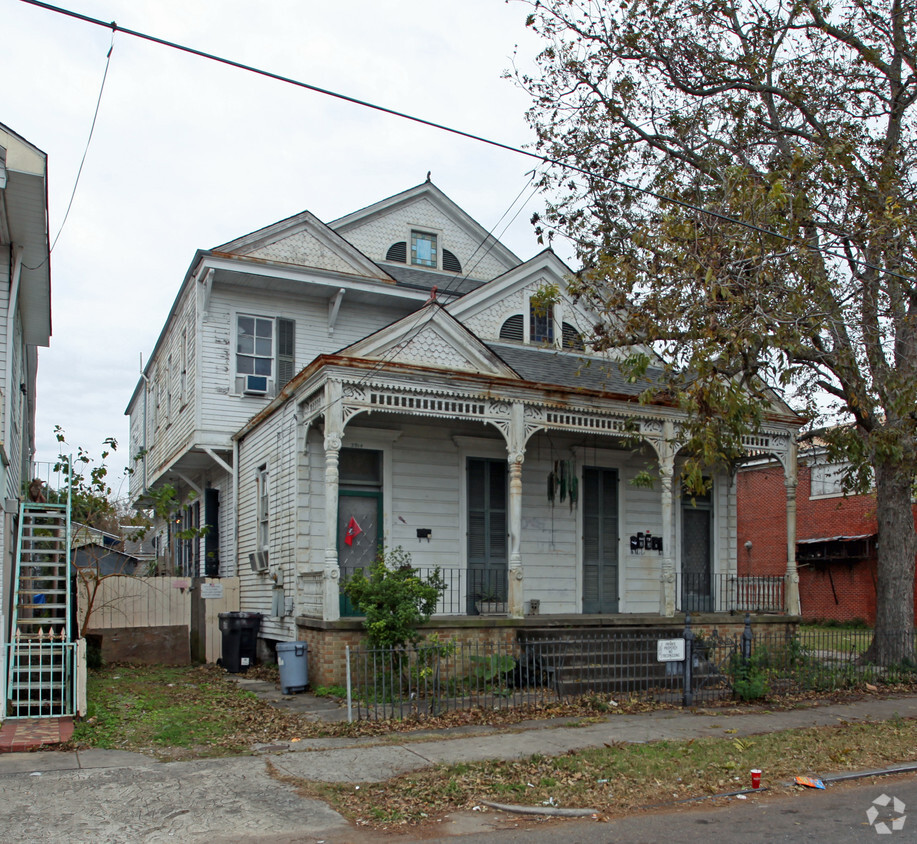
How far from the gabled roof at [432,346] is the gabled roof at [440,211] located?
6902 millimetres

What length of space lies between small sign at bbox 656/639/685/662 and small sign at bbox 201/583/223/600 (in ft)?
28.2

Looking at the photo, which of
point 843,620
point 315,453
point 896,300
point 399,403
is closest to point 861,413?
point 896,300

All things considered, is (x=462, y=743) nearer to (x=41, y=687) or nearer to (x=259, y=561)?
(x=41, y=687)

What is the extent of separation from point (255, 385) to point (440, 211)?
677cm

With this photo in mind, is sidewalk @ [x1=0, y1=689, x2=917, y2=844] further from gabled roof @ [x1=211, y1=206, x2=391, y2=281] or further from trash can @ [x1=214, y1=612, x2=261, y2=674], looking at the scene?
gabled roof @ [x1=211, y1=206, x2=391, y2=281]

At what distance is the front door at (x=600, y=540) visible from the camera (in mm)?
16906

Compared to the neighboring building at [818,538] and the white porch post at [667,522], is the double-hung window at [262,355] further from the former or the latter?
the neighboring building at [818,538]

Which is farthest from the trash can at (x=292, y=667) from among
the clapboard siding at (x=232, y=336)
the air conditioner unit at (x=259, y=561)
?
the clapboard siding at (x=232, y=336)

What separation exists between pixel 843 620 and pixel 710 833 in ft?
76.1

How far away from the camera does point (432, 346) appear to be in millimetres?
13953

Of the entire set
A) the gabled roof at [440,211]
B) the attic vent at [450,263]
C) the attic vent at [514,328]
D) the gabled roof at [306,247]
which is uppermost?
the gabled roof at [440,211]

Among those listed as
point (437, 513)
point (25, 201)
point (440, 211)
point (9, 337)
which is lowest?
point (437, 513)

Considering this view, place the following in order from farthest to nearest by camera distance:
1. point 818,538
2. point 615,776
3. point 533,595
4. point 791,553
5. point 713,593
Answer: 1. point 818,538
2. point 713,593
3. point 791,553
4. point 533,595
5. point 615,776

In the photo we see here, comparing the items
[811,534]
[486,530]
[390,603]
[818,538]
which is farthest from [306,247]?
[811,534]
